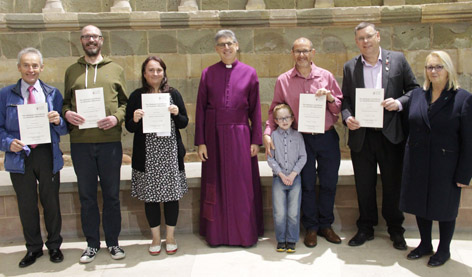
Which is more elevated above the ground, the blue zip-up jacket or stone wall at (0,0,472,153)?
stone wall at (0,0,472,153)

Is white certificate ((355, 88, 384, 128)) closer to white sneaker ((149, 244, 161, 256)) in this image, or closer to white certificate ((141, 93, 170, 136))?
white certificate ((141, 93, 170, 136))

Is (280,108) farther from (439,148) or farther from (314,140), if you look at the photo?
(439,148)

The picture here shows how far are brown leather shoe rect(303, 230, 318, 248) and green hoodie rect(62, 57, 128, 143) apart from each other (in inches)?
75.7

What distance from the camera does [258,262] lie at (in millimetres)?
3500

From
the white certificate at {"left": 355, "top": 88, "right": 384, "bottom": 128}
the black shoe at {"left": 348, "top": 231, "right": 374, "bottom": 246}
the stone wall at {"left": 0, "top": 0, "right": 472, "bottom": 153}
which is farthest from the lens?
the stone wall at {"left": 0, "top": 0, "right": 472, "bottom": 153}

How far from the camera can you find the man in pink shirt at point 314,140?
3619 millimetres

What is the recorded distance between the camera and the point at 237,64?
3.71 meters

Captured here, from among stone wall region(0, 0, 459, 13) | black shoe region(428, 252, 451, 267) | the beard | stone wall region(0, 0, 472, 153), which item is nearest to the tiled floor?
black shoe region(428, 252, 451, 267)

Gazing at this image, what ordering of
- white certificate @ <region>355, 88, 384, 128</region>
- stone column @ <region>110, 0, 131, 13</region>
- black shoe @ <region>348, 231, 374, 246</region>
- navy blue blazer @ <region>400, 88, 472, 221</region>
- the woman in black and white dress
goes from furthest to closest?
stone column @ <region>110, 0, 131, 13</region>, black shoe @ <region>348, 231, 374, 246</region>, the woman in black and white dress, white certificate @ <region>355, 88, 384, 128</region>, navy blue blazer @ <region>400, 88, 472, 221</region>

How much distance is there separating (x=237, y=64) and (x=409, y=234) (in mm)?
2350

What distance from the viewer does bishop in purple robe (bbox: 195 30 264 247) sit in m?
3.66

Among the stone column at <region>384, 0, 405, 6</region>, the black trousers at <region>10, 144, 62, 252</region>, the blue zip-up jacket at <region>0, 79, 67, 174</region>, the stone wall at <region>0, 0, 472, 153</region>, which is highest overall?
the stone column at <region>384, 0, 405, 6</region>

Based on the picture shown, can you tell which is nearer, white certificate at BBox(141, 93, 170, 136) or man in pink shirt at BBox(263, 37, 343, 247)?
white certificate at BBox(141, 93, 170, 136)

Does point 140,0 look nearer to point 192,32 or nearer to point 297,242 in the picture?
point 192,32
